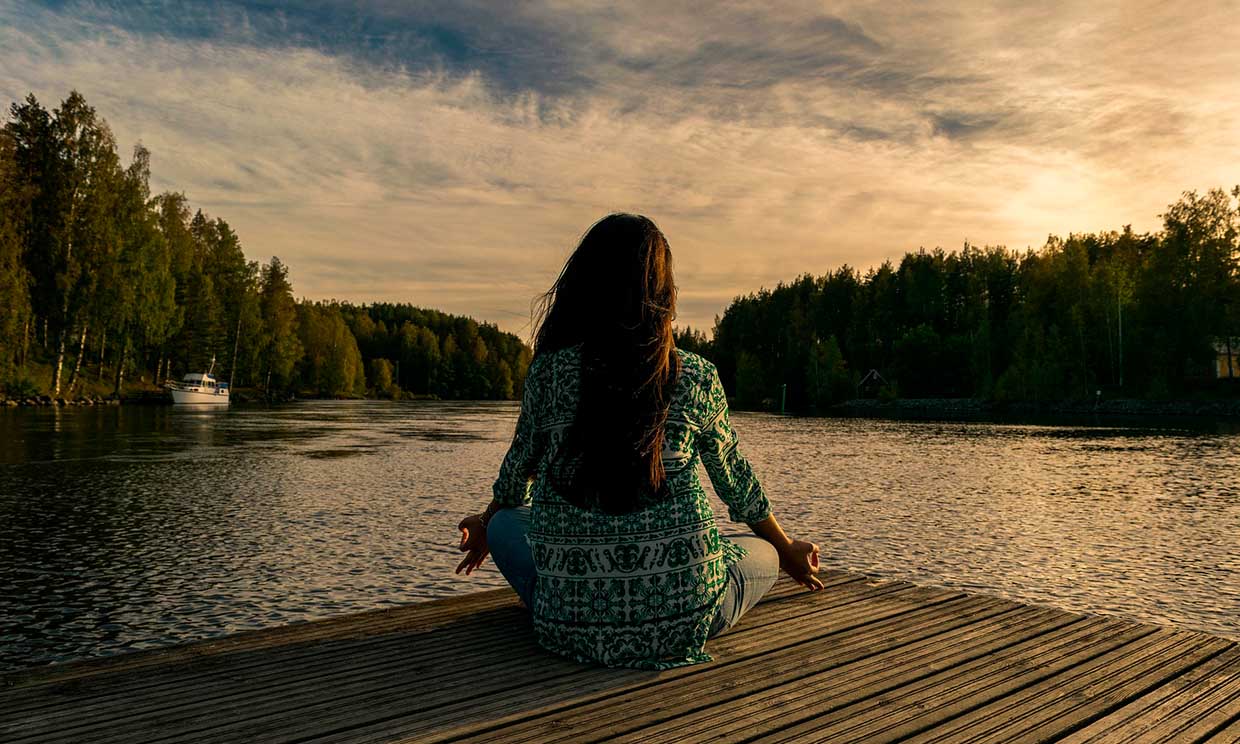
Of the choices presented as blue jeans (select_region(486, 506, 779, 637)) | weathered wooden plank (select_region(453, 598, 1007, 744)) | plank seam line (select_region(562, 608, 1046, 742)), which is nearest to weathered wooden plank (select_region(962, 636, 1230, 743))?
plank seam line (select_region(562, 608, 1046, 742))

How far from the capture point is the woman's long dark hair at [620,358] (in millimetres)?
3391

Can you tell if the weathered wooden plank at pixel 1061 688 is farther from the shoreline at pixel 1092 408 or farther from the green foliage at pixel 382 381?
the green foliage at pixel 382 381

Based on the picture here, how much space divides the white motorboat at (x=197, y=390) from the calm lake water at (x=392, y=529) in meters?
34.9

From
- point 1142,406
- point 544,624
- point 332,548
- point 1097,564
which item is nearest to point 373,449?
point 332,548

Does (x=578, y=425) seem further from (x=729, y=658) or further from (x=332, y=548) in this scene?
(x=332, y=548)

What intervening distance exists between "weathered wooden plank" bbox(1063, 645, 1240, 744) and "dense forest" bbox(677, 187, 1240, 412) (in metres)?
72.0

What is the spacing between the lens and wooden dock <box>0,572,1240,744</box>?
10.1 feet

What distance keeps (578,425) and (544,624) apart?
997 millimetres

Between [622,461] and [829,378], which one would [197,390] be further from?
[829,378]

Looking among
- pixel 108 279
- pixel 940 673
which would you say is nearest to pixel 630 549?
pixel 940 673

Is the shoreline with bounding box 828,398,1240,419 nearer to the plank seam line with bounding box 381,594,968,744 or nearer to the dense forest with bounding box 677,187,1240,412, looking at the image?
the dense forest with bounding box 677,187,1240,412

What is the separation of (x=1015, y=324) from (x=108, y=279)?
77519mm

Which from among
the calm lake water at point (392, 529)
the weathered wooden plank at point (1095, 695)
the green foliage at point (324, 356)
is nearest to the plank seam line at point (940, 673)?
the weathered wooden plank at point (1095, 695)

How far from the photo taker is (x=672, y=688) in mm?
3416
